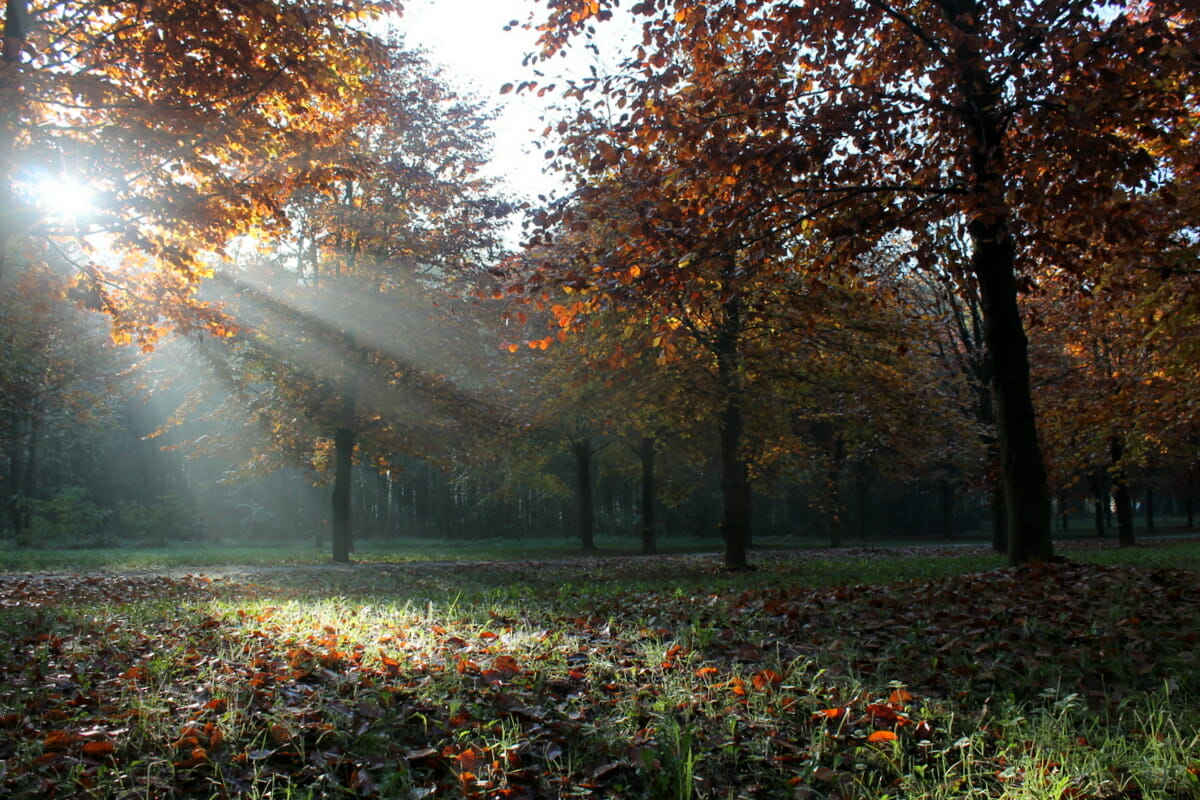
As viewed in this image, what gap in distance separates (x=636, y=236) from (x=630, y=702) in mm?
4639

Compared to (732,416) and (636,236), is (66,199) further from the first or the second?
(732,416)

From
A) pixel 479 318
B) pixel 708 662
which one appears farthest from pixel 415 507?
pixel 708 662

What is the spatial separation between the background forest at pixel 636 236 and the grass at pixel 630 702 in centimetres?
292

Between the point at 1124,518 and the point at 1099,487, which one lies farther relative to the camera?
the point at 1099,487

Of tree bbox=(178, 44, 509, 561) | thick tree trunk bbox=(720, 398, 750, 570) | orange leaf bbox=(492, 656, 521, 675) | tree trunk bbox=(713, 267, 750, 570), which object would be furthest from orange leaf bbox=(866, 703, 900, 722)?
tree bbox=(178, 44, 509, 561)

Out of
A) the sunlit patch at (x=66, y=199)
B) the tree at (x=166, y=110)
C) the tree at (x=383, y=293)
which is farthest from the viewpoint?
the tree at (x=383, y=293)

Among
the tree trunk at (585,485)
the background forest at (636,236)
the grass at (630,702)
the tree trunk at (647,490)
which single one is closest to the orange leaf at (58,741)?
the grass at (630,702)

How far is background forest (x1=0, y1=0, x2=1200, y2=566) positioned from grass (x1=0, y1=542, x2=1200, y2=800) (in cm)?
292

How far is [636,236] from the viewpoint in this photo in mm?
7238

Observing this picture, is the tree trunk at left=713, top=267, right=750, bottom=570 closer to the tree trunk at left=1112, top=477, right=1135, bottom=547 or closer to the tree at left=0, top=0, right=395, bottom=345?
the tree at left=0, top=0, right=395, bottom=345

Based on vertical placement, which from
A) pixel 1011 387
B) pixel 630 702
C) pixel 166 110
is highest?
pixel 166 110

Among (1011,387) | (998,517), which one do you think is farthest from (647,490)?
(1011,387)

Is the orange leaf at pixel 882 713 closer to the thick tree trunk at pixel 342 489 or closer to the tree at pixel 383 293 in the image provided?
the tree at pixel 383 293

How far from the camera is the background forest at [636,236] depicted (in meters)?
7.27
